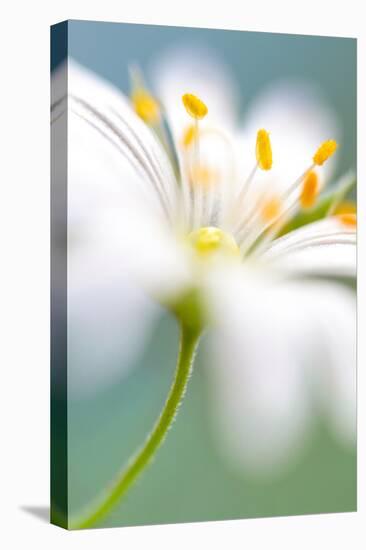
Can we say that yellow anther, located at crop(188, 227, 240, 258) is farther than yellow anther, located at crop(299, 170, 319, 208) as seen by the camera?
No

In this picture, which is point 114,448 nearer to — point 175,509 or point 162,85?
point 175,509

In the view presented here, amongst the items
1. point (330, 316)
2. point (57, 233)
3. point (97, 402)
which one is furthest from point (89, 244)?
point (330, 316)

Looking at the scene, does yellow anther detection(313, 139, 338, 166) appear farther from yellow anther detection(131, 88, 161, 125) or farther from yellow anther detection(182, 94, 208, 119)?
yellow anther detection(131, 88, 161, 125)

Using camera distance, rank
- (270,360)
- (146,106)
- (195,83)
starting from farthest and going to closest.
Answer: (270,360), (195,83), (146,106)

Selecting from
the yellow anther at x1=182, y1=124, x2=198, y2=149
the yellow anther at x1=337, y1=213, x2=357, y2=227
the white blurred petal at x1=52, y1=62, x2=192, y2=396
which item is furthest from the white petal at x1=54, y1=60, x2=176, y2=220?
the yellow anther at x1=337, y1=213, x2=357, y2=227

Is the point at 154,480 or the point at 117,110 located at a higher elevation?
the point at 117,110

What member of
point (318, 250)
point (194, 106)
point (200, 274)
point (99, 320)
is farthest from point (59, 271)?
point (318, 250)

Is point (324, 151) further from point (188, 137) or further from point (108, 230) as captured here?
point (108, 230)
